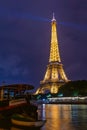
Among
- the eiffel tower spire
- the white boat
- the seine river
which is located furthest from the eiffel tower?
the white boat

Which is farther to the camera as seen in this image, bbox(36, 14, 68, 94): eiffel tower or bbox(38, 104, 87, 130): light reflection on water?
bbox(36, 14, 68, 94): eiffel tower

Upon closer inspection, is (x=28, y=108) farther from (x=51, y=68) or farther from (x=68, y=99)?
(x=51, y=68)

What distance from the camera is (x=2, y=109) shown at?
2969 cm

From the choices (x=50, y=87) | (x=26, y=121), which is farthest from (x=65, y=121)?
(x=50, y=87)

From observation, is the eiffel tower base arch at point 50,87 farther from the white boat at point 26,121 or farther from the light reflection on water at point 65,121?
the white boat at point 26,121

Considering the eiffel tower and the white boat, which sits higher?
the eiffel tower

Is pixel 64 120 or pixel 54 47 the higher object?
pixel 54 47

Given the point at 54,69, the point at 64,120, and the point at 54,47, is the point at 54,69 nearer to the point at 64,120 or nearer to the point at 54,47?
the point at 54,47

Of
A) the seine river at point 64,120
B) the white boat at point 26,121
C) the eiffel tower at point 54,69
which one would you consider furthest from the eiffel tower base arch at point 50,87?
the white boat at point 26,121

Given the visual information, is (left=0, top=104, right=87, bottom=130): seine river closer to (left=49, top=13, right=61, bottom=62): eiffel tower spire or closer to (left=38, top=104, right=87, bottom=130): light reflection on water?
(left=38, top=104, right=87, bottom=130): light reflection on water

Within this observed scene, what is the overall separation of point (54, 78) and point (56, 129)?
112m

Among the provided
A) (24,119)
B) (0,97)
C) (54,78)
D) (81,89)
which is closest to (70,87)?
(81,89)

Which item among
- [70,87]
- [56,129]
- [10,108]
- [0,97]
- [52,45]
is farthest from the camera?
[52,45]

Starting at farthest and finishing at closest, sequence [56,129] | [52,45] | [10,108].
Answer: [52,45]
[10,108]
[56,129]
